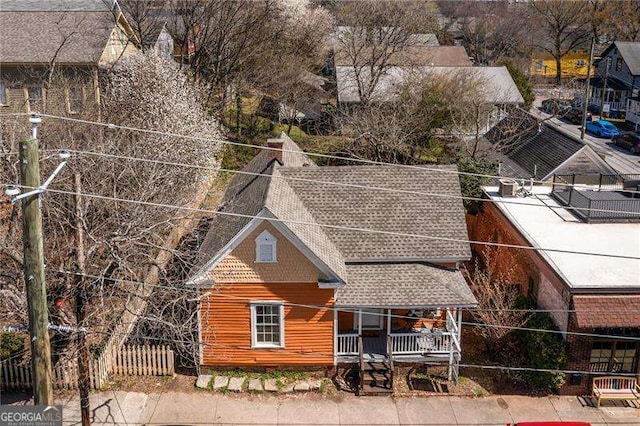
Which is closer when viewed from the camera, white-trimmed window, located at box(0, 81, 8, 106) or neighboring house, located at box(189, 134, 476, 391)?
neighboring house, located at box(189, 134, 476, 391)

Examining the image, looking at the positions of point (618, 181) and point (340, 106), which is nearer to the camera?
point (618, 181)

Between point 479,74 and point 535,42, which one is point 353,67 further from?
point 535,42

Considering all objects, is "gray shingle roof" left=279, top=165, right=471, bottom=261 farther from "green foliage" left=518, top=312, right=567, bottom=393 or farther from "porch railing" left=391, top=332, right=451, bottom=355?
"green foliage" left=518, top=312, right=567, bottom=393

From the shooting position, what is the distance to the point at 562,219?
25469mm

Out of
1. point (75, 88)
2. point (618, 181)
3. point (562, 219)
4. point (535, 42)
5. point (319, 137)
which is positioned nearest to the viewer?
point (562, 219)

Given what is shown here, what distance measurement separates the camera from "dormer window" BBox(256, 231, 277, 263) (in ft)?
65.4

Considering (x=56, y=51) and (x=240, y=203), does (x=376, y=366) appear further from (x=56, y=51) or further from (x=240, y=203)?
(x=56, y=51)

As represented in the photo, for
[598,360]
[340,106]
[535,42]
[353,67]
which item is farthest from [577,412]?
[535,42]

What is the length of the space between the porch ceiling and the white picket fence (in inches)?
228

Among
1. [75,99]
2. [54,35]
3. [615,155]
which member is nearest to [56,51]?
[75,99]

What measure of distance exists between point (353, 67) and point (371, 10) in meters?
5.21

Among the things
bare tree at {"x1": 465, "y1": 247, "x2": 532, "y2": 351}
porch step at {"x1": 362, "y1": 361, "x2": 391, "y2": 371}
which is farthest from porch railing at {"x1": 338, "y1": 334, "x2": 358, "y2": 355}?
bare tree at {"x1": 465, "y1": 247, "x2": 532, "y2": 351}

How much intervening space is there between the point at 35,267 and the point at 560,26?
8312cm

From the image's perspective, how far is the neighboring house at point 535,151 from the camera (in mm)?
32156
